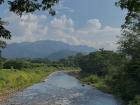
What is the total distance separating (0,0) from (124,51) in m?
43.2

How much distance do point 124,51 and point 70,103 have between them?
12.3 metres

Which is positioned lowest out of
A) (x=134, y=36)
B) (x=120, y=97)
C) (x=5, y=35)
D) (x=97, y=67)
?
(x=97, y=67)

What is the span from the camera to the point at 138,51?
49719 millimetres

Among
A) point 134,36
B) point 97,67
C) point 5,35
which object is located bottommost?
point 97,67

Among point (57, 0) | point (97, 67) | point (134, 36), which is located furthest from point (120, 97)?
point (97, 67)

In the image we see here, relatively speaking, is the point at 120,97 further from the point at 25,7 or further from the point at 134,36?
the point at 25,7

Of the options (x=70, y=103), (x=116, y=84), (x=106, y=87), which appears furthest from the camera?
(x=106, y=87)

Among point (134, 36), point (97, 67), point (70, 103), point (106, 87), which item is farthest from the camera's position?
point (97, 67)

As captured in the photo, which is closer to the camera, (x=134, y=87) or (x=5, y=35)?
(x=5, y=35)

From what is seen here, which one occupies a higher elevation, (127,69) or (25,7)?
(25,7)

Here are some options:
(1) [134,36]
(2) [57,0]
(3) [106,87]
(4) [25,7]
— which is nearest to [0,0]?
(4) [25,7]

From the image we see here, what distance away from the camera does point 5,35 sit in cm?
1182

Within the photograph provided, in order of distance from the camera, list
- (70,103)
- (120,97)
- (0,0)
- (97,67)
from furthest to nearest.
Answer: (97,67) < (120,97) < (70,103) < (0,0)

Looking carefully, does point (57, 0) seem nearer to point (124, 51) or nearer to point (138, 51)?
point (138, 51)
